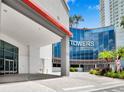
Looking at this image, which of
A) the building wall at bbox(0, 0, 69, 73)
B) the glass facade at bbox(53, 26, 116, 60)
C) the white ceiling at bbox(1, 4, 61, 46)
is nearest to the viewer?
the white ceiling at bbox(1, 4, 61, 46)

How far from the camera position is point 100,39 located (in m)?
73.9

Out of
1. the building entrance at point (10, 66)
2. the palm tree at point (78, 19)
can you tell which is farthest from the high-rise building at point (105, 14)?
the building entrance at point (10, 66)

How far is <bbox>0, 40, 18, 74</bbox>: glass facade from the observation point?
3321 cm

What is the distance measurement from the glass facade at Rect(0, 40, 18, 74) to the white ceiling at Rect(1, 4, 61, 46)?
5.05 feet

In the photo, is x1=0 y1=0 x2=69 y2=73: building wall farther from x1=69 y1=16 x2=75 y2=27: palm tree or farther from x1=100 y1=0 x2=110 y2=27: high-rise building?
x1=100 y1=0 x2=110 y2=27: high-rise building

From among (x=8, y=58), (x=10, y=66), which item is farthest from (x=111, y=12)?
(x=8, y=58)

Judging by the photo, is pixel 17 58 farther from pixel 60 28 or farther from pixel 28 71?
pixel 60 28

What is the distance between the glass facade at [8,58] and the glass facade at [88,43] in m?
37.1

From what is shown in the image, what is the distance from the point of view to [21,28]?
2905 cm

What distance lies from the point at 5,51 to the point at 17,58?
390 centimetres

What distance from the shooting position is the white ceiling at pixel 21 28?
75.9ft

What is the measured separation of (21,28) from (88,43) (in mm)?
46752

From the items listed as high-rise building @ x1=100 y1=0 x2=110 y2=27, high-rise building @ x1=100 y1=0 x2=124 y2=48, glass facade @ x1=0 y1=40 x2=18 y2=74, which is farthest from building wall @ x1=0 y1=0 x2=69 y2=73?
high-rise building @ x1=100 y1=0 x2=110 y2=27

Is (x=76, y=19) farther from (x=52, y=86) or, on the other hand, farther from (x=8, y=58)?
(x=52, y=86)
